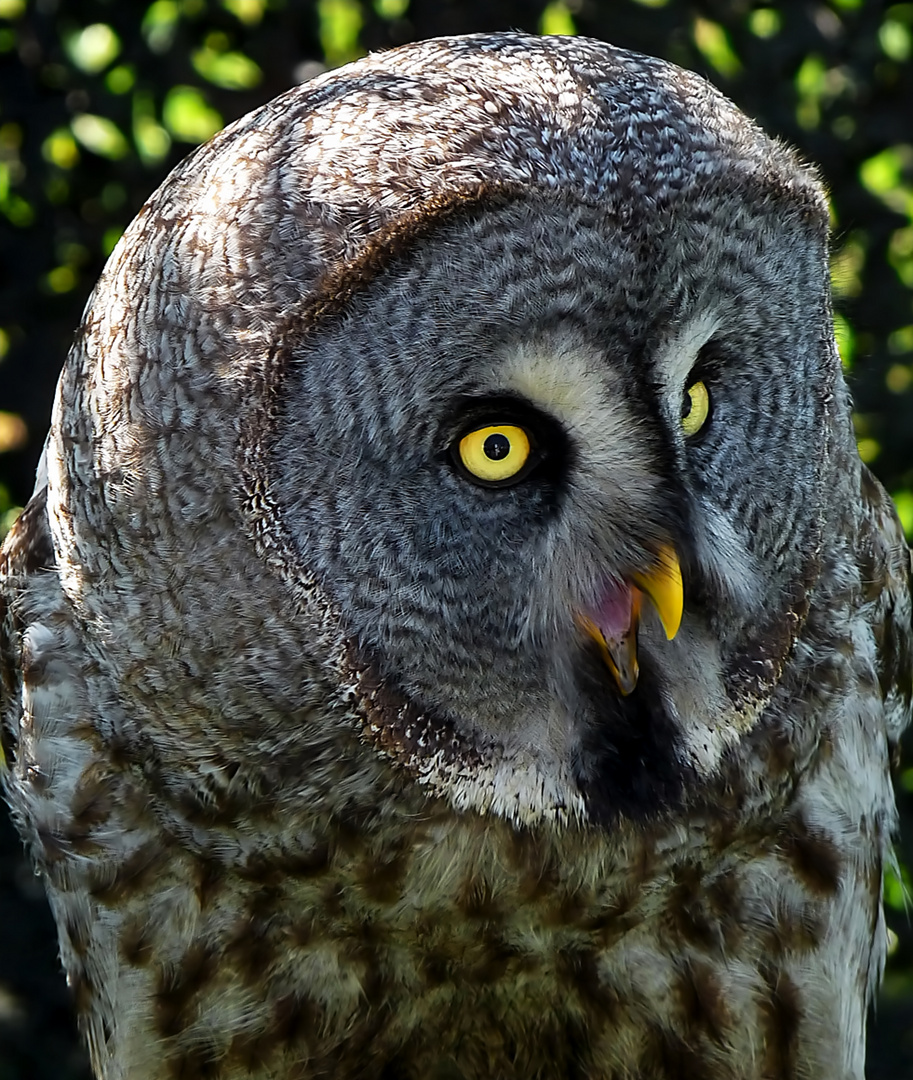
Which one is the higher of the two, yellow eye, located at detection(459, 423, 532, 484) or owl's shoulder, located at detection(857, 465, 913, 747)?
yellow eye, located at detection(459, 423, 532, 484)

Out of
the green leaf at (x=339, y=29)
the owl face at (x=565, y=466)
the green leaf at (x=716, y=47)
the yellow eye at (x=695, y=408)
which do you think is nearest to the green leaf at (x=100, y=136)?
the green leaf at (x=339, y=29)

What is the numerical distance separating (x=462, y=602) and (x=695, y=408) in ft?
0.89

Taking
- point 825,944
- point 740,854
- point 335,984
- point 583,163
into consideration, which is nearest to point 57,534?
point 335,984

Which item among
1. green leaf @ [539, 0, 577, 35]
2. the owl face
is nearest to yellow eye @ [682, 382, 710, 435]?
the owl face

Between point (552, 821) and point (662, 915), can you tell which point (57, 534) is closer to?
point (552, 821)

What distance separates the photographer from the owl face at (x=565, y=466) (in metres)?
1.17

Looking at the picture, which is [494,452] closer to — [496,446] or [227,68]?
[496,446]

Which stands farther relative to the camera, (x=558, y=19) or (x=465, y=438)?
(x=558, y=19)

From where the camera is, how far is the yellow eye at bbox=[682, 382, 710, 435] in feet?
4.06

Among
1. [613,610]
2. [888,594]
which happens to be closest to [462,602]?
[613,610]

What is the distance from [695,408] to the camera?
1252 mm

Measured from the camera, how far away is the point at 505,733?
138 cm

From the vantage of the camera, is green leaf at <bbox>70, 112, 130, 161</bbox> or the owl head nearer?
the owl head

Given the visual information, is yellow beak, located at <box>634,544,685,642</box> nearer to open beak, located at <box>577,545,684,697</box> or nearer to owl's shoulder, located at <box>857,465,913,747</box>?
open beak, located at <box>577,545,684,697</box>
